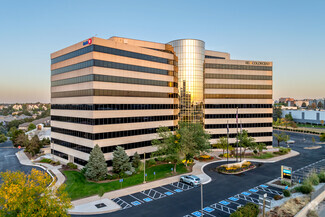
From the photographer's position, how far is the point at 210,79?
225 ft

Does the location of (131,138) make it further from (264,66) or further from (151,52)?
(264,66)

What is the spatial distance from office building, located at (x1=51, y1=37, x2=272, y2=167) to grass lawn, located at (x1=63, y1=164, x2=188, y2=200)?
214 inches

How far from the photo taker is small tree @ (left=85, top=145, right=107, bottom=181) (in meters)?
41.6

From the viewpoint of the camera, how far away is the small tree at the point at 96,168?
41.6m

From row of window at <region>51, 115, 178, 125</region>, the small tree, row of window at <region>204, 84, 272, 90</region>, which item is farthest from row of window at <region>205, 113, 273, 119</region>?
the small tree

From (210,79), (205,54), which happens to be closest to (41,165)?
(210,79)

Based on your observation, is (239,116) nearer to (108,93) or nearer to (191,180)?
(191,180)

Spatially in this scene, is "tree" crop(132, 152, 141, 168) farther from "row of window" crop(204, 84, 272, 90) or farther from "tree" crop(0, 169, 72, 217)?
"row of window" crop(204, 84, 272, 90)

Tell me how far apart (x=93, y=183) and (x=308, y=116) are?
516ft

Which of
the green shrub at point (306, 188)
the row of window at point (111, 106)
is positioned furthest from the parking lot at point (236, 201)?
the row of window at point (111, 106)

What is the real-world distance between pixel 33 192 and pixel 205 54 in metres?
63.6

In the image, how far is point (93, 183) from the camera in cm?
4038

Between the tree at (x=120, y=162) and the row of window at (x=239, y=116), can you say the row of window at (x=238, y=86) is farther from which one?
the tree at (x=120, y=162)

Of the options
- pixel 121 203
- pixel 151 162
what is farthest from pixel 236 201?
pixel 151 162
